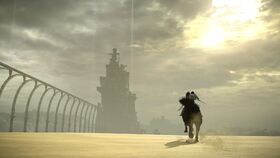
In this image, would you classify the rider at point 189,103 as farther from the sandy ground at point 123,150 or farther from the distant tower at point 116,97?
the distant tower at point 116,97

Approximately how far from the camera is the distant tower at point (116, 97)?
128 m

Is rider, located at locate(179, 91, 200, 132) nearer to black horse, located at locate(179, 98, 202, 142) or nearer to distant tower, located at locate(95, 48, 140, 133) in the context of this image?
black horse, located at locate(179, 98, 202, 142)

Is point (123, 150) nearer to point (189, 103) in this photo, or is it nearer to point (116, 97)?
point (189, 103)

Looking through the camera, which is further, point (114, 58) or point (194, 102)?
point (114, 58)

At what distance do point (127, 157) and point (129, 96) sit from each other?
126 meters

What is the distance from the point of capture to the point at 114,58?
134250mm

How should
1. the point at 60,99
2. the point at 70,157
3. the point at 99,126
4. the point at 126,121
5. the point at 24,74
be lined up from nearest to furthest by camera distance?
the point at 70,157 < the point at 24,74 < the point at 60,99 < the point at 99,126 < the point at 126,121

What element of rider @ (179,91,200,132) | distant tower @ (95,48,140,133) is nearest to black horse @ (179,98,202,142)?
rider @ (179,91,200,132)

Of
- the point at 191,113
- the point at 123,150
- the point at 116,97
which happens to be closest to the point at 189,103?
the point at 191,113

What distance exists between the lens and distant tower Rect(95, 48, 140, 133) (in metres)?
128

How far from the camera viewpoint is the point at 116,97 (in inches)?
5103

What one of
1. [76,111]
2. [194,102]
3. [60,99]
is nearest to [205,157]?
[194,102]

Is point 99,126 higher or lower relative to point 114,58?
lower

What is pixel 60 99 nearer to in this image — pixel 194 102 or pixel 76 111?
pixel 76 111
